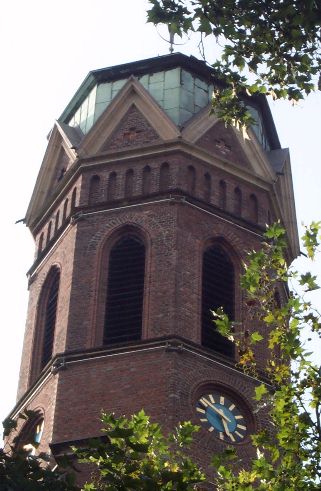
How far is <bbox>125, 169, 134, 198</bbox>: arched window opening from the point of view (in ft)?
113

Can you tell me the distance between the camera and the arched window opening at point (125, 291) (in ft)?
103

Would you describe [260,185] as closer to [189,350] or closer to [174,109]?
[174,109]

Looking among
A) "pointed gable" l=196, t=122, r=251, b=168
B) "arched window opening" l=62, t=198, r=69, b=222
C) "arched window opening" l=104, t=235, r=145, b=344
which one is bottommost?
"arched window opening" l=104, t=235, r=145, b=344

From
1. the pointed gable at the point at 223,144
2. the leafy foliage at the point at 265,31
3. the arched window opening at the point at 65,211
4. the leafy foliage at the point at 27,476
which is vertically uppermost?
the pointed gable at the point at 223,144

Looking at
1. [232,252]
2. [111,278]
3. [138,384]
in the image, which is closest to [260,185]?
[232,252]

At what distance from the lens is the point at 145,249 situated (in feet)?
108

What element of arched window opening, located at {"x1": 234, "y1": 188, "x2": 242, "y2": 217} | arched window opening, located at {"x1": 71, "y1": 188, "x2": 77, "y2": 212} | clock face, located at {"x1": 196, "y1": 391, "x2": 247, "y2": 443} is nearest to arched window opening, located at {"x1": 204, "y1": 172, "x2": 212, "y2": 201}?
arched window opening, located at {"x1": 234, "y1": 188, "x2": 242, "y2": 217}

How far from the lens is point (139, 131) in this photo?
36.1 metres

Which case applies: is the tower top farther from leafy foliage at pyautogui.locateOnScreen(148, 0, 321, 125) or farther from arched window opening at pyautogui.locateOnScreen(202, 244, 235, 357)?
leafy foliage at pyautogui.locateOnScreen(148, 0, 321, 125)

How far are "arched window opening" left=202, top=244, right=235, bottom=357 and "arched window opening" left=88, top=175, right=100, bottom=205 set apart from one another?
2984 millimetres

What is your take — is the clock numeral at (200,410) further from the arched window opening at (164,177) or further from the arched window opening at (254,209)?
the arched window opening at (254,209)

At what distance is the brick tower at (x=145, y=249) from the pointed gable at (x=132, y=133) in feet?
0.13

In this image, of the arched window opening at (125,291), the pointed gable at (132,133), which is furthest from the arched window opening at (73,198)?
the arched window opening at (125,291)

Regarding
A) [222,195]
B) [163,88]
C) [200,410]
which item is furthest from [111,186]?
[200,410]
